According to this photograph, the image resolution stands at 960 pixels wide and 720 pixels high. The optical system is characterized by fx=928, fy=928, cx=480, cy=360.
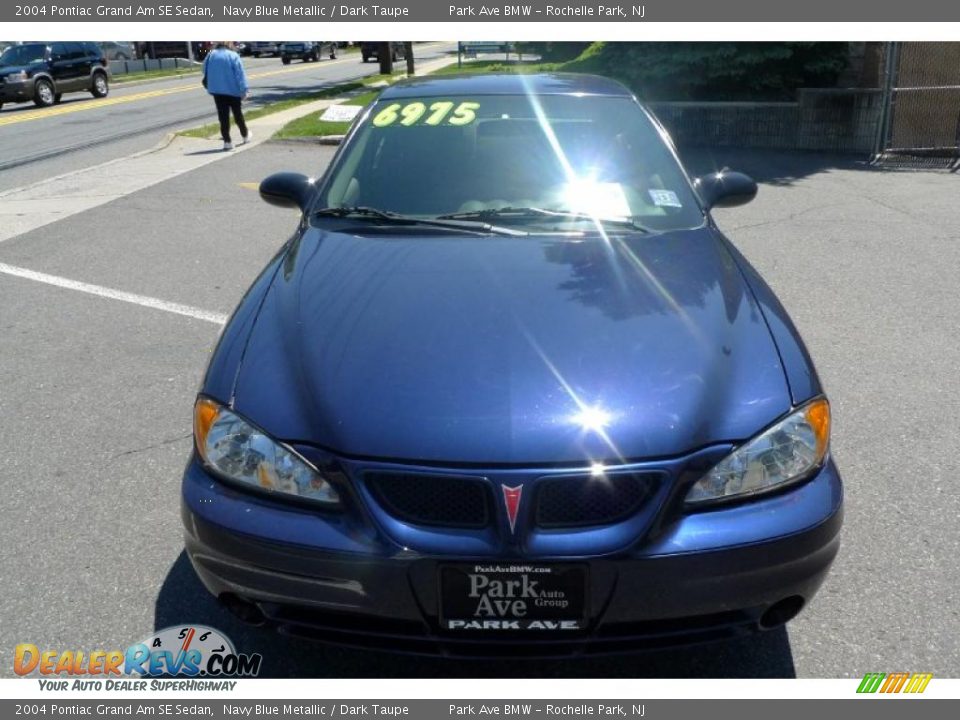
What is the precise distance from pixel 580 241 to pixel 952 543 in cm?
177

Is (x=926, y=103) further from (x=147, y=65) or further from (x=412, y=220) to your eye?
(x=147, y=65)

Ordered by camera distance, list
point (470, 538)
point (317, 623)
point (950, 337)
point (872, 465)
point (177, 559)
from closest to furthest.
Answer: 1. point (470, 538)
2. point (317, 623)
3. point (177, 559)
4. point (872, 465)
5. point (950, 337)

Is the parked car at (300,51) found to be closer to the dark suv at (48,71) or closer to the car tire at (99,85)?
the car tire at (99,85)

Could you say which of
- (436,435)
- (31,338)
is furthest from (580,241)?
(31,338)

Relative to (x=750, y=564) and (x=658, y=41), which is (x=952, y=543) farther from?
(x=658, y=41)

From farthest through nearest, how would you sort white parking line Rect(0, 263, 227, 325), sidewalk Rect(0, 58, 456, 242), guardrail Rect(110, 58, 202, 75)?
guardrail Rect(110, 58, 202, 75) → sidewalk Rect(0, 58, 456, 242) → white parking line Rect(0, 263, 227, 325)

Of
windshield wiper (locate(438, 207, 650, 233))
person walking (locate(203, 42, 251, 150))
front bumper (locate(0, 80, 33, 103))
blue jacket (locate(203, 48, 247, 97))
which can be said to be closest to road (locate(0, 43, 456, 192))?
front bumper (locate(0, 80, 33, 103))

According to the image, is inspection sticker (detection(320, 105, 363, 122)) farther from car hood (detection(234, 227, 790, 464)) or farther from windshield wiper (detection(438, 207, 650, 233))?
car hood (detection(234, 227, 790, 464))

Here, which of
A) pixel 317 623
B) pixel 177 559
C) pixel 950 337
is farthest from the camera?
pixel 950 337

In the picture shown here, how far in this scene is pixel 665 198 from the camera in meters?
3.85

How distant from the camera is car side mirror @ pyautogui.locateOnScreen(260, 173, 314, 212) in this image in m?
4.12

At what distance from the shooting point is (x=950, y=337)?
5.73 metres

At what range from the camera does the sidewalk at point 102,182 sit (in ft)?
32.4

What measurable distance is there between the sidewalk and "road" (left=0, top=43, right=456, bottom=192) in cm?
74
